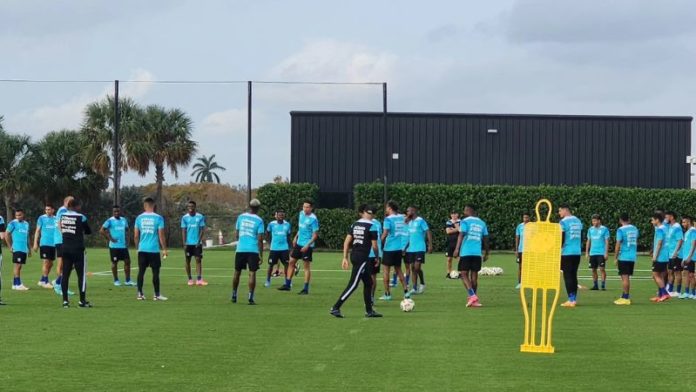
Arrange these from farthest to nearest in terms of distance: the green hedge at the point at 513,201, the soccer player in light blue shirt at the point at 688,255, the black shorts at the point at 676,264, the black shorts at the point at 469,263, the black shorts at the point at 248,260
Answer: the green hedge at the point at 513,201
the black shorts at the point at 676,264
the soccer player in light blue shirt at the point at 688,255
the black shorts at the point at 469,263
the black shorts at the point at 248,260

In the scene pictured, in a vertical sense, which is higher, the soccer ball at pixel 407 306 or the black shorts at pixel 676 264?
the black shorts at pixel 676 264

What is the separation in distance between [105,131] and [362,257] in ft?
136

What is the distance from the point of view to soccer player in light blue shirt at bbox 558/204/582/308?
2034 cm

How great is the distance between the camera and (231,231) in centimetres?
6084

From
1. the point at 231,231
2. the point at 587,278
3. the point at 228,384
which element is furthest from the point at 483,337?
the point at 231,231

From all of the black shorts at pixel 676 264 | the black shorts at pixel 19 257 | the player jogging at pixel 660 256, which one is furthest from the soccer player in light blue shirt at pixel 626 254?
the black shorts at pixel 19 257

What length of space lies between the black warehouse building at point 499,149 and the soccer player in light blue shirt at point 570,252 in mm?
34594

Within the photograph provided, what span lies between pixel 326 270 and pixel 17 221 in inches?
458

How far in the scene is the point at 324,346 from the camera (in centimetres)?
1355

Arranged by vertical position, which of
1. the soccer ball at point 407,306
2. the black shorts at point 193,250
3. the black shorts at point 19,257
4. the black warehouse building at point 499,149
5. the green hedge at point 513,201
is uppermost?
the black warehouse building at point 499,149

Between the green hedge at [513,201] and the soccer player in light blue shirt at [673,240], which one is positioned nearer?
the soccer player in light blue shirt at [673,240]

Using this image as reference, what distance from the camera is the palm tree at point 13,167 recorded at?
5591cm

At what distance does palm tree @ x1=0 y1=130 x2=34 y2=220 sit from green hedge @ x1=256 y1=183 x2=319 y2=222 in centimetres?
1315

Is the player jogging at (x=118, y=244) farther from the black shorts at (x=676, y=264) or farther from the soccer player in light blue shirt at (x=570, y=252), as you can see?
the black shorts at (x=676, y=264)
